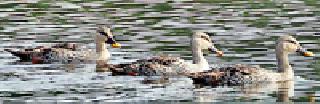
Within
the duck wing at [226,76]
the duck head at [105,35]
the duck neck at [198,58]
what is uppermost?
the duck head at [105,35]

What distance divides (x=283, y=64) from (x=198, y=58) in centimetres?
200

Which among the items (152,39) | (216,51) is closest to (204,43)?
(216,51)

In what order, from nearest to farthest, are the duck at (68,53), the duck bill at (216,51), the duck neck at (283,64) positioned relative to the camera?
the duck neck at (283,64)
the duck bill at (216,51)
the duck at (68,53)

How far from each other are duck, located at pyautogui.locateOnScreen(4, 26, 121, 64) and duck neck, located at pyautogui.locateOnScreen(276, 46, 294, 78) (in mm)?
4368

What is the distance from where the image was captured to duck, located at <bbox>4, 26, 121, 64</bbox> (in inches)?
1112

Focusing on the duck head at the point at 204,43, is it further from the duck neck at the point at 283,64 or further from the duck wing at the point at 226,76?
the duck wing at the point at 226,76

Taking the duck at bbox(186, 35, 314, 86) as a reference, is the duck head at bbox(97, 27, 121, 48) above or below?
above

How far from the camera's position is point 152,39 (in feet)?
96.4

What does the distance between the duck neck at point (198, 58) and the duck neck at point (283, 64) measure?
4.94 feet

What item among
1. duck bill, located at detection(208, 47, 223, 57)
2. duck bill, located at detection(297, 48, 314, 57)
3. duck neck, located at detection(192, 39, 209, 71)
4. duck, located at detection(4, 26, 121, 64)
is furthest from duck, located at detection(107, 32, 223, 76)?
duck, located at detection(4, 26, 121, 64)

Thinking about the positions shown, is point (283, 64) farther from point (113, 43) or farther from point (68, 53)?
point (68, 53)

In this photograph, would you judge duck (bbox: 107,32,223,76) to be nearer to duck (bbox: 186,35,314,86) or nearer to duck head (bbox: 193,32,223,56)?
duck head (bbox: 193,32,223,56)

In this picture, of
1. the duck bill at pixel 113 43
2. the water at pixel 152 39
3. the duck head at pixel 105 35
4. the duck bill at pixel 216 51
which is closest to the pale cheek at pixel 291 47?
the water at pixel 152 39

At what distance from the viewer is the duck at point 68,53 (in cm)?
2823
